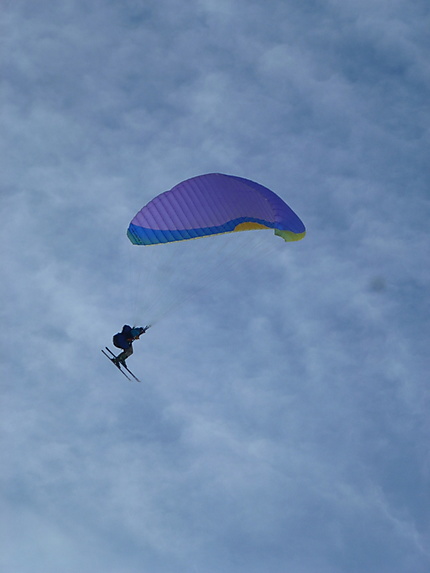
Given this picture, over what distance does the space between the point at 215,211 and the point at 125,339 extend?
20.1 feet

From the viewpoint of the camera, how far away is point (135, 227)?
34719 mm

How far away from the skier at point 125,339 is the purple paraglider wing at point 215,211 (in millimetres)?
3679

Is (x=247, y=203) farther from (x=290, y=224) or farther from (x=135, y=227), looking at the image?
(x=135, y=227)

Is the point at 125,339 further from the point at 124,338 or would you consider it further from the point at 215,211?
the point at 215,211

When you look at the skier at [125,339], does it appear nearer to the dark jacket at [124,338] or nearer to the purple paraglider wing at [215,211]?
the dark jacket at [124,338]

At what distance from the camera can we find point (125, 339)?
111ft

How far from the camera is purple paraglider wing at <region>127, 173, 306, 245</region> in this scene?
111 ft

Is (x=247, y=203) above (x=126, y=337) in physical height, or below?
above

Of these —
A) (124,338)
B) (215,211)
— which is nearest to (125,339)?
(124,338)

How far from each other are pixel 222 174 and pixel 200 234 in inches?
101

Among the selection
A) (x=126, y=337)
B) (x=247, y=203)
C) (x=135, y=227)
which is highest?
(x=247, y=203)

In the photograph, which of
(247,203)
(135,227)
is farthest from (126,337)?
(247,203)

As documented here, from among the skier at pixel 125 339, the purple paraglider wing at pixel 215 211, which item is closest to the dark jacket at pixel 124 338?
the skier at pixel 125 339

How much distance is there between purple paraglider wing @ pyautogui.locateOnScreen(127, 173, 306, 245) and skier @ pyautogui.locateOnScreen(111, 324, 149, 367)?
368cm
